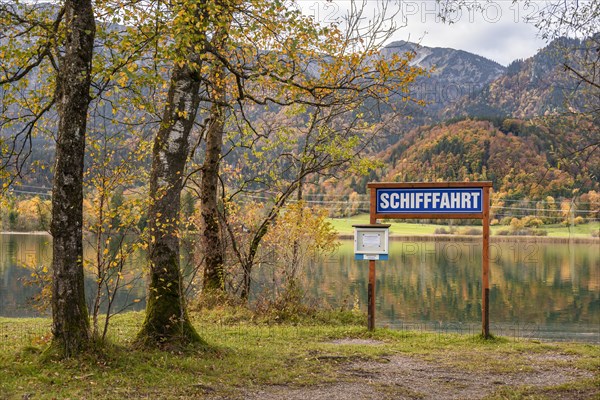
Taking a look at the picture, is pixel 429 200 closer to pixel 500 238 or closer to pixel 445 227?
pixel 500 238

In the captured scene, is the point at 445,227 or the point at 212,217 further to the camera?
the point at 445,227

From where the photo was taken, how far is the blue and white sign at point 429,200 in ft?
38.2

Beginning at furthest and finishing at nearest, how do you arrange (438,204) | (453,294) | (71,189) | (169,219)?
(453,294)
(438,204)
(169,219)
(71,189)

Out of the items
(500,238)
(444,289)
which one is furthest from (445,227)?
(444,289)

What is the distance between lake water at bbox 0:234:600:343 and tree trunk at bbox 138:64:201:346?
102 centimetres

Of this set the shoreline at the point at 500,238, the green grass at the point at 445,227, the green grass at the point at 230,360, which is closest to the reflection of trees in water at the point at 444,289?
the green grass at the point at 230,360

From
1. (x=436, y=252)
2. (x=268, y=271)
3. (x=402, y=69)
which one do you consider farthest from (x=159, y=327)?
(x=436, y=252)

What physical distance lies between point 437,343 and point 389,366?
2424mm

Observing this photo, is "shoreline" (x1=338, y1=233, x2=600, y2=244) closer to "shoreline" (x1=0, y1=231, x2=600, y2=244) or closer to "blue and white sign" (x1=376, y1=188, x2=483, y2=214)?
"shoreline" (x1=0, y1=231, x2=600, y2=244)

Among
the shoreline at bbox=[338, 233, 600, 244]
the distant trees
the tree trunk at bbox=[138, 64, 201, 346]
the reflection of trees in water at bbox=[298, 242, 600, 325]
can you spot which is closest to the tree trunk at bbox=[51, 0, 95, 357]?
the distant trees

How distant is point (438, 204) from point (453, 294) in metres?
25.8

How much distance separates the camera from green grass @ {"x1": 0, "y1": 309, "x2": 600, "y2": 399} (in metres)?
6.53

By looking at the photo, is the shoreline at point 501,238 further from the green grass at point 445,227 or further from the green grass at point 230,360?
the green grass at point 230,360

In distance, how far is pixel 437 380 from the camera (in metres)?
7.79
